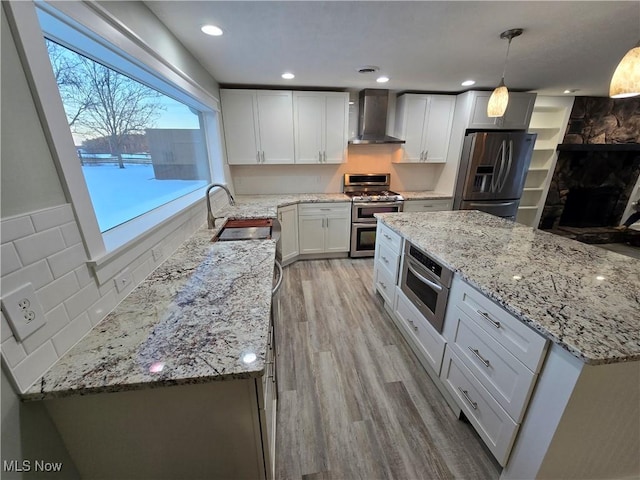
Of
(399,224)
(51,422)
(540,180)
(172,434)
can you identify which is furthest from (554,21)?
(540,180)

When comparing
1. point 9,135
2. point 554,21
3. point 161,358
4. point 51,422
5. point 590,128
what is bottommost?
point 51,422

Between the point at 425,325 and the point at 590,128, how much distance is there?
5047mm

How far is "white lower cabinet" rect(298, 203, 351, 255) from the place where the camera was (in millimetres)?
3488

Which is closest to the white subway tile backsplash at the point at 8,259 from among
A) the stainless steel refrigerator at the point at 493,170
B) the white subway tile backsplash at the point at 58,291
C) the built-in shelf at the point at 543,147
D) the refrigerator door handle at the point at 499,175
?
the white subway tile backsplash at the point at 58,291

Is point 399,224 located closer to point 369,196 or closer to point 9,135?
point 369,196

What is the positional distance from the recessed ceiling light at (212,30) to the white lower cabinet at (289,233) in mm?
A: 1778

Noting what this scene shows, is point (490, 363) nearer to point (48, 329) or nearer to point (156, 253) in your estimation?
point (48, 329)

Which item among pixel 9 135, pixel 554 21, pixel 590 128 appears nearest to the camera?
pixel 9 135

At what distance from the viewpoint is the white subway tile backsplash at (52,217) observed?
0.75 m

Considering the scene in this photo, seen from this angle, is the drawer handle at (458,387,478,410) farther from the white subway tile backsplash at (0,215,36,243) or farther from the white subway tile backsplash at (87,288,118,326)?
the white subway tile backsplash at (0,215,36,243)

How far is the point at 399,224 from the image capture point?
216cm

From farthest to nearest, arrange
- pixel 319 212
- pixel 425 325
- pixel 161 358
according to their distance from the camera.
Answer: pixel 319 212 → pixel 425 325 → pixel 161 358

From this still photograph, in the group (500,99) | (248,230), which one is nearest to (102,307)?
(248,230)

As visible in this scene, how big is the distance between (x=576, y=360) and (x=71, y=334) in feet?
5.63
